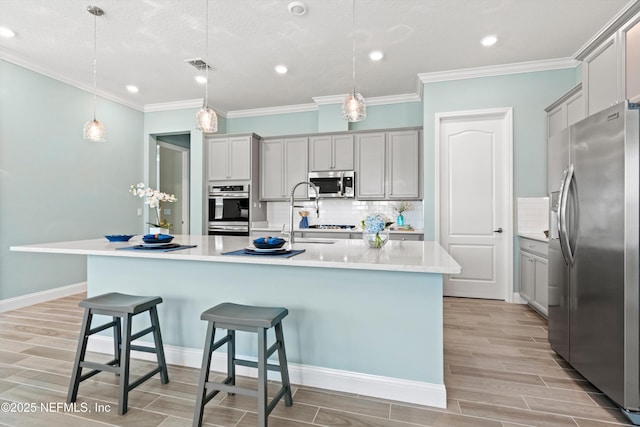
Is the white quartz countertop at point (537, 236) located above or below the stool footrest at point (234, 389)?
above

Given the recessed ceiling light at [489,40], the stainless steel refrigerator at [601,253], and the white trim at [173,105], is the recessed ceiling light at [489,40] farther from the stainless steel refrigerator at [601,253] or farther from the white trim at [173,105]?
the white trim at [173,105]

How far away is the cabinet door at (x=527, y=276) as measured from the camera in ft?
12.1

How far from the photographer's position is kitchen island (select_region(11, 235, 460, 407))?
1.97 meters

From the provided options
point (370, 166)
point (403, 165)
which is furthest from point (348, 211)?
point (403, 165)

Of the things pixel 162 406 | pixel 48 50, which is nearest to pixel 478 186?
pixel 162 406

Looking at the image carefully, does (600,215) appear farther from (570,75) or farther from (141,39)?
(141,39)

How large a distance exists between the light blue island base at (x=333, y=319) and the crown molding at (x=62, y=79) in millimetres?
3247

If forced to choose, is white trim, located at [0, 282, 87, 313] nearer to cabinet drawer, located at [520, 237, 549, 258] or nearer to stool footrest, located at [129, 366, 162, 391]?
stool footrest, located at [129, 366, 162, 391]

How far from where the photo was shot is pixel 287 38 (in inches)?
136

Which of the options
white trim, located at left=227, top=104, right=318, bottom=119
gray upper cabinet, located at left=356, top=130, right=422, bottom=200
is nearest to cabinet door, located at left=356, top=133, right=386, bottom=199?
gray upper cabinet, located at left=356, top=130, right=422, bottom=200

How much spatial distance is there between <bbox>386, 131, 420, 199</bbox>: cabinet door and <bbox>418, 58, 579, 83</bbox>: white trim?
786 mm

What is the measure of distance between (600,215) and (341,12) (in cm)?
254

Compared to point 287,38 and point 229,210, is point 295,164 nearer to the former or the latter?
point 229,210

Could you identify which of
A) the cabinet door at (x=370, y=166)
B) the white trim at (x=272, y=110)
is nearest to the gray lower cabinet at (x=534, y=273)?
the cabinet door at (x=370, y=166)
